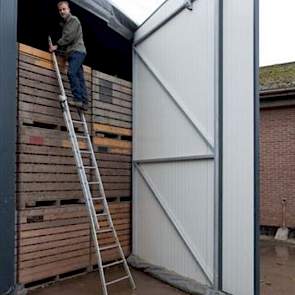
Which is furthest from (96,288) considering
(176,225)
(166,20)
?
(166,20)

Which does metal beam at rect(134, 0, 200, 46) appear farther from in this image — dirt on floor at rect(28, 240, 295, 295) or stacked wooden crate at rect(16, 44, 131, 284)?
dirt on floor at rect(28, 240, 295, 295)

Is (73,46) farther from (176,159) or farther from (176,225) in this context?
(176,225)

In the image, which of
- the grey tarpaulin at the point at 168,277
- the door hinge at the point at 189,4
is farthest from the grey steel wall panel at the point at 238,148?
the door hinge at the point at 189,4

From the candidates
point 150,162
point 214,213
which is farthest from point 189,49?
point 214,213

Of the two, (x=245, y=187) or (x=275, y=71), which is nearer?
(x=245, y=187)

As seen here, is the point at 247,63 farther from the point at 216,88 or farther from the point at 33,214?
the point at 33,214

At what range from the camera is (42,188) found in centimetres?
616

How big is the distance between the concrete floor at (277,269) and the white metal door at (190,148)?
127cm

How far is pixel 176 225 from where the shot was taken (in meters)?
6.78

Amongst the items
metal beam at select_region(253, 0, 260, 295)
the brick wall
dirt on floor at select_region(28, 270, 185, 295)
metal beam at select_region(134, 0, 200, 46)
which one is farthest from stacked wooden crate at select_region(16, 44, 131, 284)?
the brick wall

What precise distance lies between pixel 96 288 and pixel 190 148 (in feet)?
8.44

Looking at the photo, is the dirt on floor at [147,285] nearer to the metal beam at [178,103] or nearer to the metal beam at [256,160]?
the metal beam at [256,160]

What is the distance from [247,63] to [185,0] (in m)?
1.85

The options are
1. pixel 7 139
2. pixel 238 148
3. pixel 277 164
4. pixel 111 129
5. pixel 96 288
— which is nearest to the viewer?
pixel 7 139
